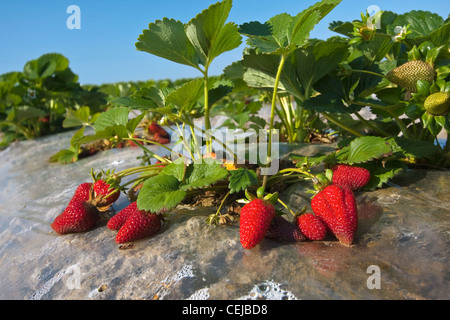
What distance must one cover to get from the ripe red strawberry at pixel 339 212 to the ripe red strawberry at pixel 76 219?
2.24 feet

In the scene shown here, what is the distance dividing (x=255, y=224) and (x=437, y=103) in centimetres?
58

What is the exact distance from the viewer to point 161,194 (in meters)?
0.87

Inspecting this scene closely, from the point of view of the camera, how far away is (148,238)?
0.93 m

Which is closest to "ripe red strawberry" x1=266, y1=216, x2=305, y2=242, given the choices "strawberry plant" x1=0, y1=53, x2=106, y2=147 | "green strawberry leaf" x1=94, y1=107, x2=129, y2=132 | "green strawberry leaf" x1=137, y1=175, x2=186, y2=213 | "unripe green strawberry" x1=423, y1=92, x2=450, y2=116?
"green strawberry leaf" x1=137, y1=175, x2=186, y2=213

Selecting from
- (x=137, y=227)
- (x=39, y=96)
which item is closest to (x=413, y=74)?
(x=137, y=227)

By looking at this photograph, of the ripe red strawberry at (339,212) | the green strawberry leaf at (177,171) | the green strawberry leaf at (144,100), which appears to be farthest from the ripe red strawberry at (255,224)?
the green strawberry leaf at (144,100)

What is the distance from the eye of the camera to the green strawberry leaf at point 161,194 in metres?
0.83

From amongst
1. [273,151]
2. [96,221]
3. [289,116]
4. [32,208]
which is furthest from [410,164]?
[32,208]

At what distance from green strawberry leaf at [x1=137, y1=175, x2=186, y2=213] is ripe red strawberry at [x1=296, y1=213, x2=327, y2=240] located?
296mm

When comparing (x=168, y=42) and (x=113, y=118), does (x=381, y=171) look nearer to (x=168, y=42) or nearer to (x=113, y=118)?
(x=168, y=42)

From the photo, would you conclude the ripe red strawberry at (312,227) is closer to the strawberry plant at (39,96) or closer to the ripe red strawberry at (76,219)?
the ripe red strawberry at (76,219)

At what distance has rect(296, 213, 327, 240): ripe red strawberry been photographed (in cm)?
81
